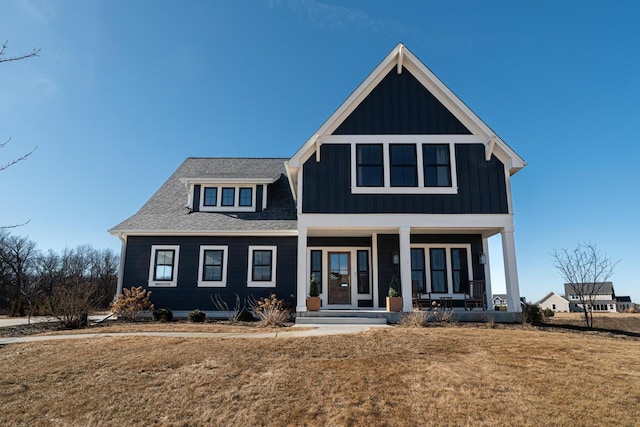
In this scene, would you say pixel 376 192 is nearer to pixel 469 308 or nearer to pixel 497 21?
pixel 469 308

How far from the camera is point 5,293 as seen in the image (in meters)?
38.7

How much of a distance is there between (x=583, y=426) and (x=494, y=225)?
9.90 meters

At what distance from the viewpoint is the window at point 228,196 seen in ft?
58.9

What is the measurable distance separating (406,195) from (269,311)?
20.9 ft

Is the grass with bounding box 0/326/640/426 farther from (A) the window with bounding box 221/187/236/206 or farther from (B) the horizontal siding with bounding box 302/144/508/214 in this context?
(A) the window with bounding box 221/187/236/206

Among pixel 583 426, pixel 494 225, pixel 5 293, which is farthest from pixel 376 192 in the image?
pixel 5 293

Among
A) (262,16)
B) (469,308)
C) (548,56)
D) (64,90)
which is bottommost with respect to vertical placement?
(469,308)

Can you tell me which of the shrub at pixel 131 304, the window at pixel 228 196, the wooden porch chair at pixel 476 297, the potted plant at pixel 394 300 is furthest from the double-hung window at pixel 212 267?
the wooden porch chair at pixel 476 297

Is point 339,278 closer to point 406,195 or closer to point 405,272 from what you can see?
point 405,272

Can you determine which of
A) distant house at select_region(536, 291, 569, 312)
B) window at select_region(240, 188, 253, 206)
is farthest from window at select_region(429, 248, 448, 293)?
distant house at select_region(536, 291, 569, 312)

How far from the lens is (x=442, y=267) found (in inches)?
624

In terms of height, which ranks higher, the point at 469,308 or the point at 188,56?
the point at 188,56

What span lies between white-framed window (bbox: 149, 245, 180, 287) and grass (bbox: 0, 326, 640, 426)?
23.9 feet

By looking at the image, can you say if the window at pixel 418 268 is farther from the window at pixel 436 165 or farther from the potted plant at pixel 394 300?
the window at pixel 436 165
